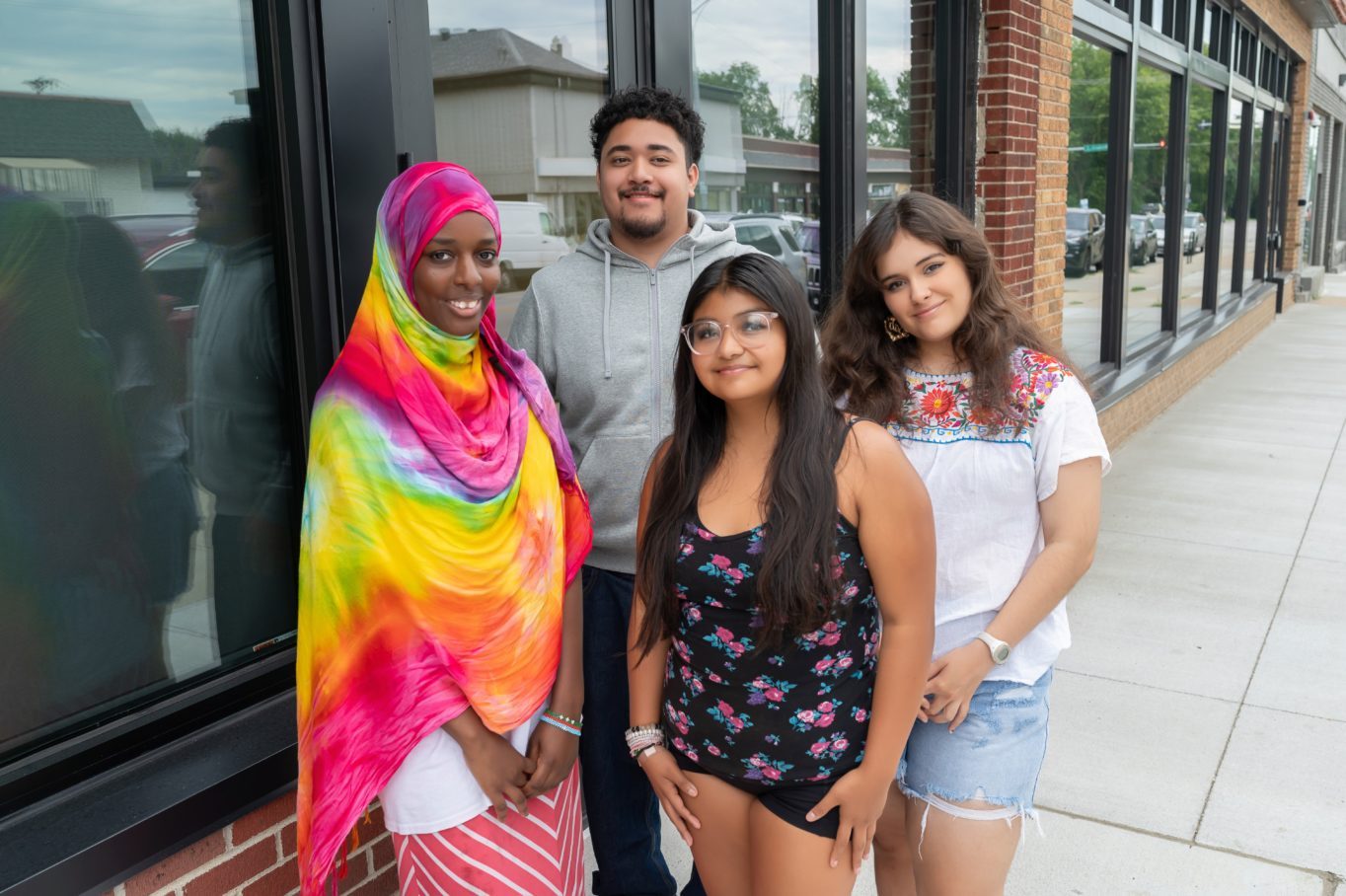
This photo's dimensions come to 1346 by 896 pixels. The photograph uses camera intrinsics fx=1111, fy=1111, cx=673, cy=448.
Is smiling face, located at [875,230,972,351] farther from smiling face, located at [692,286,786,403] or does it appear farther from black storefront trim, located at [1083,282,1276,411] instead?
black storefront trim, located at [1083,282,1276,411]

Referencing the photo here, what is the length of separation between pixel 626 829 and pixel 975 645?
45.8 inches

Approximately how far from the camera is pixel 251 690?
2.57 m

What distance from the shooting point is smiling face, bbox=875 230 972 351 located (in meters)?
2.14

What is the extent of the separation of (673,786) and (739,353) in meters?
0.82

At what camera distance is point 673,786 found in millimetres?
2078

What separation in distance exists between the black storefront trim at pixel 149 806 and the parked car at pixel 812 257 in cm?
316

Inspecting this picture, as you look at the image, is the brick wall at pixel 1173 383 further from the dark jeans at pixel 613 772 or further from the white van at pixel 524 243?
the dark jeans at pixel 613 772

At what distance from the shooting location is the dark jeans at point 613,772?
2.64m

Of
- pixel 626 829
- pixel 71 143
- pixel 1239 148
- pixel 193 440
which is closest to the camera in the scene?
pixel 71 143

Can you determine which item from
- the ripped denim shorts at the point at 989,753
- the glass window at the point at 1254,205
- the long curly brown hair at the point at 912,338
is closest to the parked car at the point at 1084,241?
the long curly brown hair at the point at 912,338

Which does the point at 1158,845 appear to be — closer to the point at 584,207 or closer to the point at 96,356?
the point at 584,207

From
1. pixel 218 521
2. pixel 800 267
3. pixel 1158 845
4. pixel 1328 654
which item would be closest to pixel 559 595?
pixel 218 521

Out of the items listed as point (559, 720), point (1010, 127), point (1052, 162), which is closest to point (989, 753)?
point (559, 720)

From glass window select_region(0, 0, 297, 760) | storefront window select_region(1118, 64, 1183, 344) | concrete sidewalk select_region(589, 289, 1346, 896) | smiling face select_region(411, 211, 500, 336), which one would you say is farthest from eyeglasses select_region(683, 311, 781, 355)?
storefront window select_region(1118, 64, 1183, 344)
